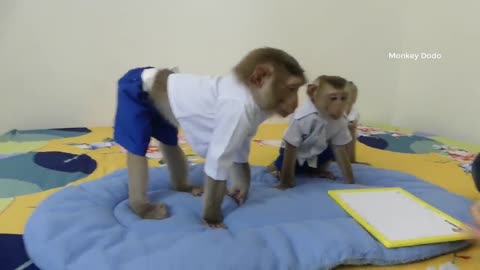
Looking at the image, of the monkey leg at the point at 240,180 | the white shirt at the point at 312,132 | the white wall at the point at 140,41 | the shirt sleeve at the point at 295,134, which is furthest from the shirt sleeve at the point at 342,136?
the white wall at the point at 140,41

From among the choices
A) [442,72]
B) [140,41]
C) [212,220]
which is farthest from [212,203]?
[442,72]

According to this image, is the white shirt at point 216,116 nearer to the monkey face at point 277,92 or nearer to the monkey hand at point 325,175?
the monkey face at point 277,92

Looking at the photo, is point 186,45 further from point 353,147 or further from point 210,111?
point 210,111

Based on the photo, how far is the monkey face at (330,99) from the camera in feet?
4.40

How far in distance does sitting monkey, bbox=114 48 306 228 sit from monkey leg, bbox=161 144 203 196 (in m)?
0.04

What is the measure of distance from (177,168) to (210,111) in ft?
0.86

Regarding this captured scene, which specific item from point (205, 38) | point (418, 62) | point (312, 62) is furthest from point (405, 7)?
point (205, 38)

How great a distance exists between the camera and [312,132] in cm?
138

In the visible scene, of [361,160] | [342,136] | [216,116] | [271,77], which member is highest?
[271,77]

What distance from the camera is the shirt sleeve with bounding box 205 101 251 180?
3.42 feet

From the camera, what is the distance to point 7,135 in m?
1.97

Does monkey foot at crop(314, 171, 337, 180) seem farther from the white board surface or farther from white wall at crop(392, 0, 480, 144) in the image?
white wall at crop(392, 0, 480, 144)

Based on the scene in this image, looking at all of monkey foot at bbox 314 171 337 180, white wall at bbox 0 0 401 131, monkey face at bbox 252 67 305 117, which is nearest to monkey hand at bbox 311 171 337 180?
monkey foot at bbox 314 171 337 180

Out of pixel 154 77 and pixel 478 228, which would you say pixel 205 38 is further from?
pixel 478 228
